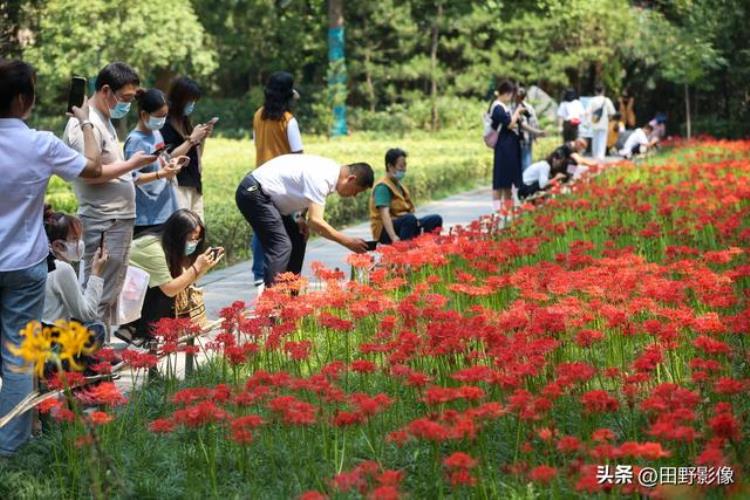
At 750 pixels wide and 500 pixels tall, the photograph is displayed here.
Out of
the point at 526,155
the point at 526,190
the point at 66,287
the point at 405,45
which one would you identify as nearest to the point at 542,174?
the point at 526,190

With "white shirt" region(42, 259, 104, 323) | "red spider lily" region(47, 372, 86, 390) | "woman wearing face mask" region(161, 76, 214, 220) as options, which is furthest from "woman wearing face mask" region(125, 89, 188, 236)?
"red spider lily" region(47, 372, 86, 390)

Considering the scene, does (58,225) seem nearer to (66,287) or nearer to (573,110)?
(66,287)

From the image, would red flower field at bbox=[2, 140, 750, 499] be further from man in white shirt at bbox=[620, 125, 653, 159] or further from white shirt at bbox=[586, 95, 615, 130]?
white shirt at bbox=[586, 95, 615, 130]

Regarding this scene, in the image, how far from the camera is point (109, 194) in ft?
23.3

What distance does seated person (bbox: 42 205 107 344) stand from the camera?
590cm

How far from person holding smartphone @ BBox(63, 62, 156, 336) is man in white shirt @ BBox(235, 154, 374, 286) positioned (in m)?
1.28

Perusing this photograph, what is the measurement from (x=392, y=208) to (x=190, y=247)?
351cm

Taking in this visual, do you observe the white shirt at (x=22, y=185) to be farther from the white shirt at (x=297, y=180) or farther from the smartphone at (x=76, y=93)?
the white shirt at (x=297, y=180)

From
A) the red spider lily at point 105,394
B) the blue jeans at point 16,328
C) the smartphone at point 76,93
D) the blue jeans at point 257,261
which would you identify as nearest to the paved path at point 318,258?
the blue jeans at point 257,261

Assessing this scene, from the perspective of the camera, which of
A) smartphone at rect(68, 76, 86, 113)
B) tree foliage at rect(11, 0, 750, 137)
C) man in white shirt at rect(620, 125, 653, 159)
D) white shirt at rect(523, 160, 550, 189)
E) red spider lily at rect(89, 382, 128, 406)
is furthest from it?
tree foliage at rect(11, 0, 750, 137)

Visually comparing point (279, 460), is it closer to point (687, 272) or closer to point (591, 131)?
point (687, 272)

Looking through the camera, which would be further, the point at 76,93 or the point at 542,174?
the point at 542,174

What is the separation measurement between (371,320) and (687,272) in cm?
175

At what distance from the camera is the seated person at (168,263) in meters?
7.16
